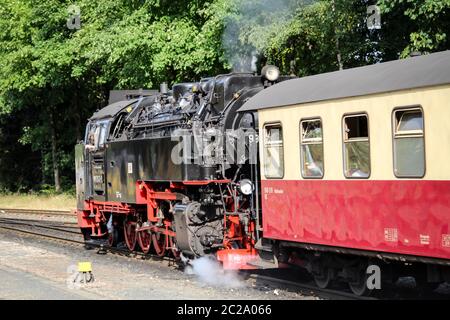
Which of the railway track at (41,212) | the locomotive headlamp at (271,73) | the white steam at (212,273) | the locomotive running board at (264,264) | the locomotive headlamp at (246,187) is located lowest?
the white steam at (212,273)

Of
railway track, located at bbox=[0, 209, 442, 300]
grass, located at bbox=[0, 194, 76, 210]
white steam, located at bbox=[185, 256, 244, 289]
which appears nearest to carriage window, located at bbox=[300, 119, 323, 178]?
railway track, located at bbox=[0, 209, 442, 300]

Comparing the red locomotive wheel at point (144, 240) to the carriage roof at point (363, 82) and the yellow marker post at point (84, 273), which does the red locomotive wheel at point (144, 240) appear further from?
the carriage roof at point (363, 82)

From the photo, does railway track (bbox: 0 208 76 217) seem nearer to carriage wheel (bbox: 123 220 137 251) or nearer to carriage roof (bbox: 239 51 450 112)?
carriage wheel (bbox: 123 220 137 251)

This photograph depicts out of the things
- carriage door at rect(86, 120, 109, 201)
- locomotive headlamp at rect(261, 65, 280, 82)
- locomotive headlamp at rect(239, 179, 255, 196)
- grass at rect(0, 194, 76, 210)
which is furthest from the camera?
grass at rect(0, 194, 76, 210)

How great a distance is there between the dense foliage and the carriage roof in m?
5.26

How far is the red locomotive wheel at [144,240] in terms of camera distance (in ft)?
54.6

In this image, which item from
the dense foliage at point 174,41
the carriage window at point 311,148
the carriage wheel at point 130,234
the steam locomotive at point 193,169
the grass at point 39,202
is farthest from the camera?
the grass at point 39,202

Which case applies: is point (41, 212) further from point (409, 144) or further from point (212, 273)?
point (409, 144)

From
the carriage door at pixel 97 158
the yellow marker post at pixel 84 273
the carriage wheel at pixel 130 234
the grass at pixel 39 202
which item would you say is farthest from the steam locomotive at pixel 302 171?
the grass at pixel 39 202

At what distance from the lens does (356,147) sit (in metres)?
9.80

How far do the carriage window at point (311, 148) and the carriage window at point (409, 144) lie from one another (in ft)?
4.88

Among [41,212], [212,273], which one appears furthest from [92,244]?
[41,212]

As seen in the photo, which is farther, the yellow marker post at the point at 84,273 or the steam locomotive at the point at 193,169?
the steam locomotive at the point at 193,169

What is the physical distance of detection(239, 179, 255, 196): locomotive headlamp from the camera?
12.4 meters
